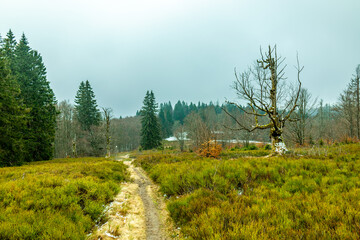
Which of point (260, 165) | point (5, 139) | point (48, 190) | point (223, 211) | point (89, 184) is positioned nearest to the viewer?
point (223, 211)

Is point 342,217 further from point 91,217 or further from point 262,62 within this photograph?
point 262,62

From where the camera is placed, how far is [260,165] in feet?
22.8

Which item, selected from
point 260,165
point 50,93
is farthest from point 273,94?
point 50,93

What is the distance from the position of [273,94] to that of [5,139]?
74.1 feet

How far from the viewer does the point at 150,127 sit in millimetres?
41844

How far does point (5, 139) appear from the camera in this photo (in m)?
14.5

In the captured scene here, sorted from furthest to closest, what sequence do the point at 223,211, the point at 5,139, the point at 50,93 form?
1. the point at 50,93
2. the point at 5,139
3. the point at 223,211

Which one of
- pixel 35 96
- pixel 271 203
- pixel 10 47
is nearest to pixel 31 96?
pixel 35 96

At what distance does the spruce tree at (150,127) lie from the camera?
135 ft

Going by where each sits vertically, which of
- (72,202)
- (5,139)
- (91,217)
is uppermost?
(5,139)

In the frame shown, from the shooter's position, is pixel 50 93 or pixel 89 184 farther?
pixel 50 93

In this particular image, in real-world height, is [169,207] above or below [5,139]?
below

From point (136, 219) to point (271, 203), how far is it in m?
3.70

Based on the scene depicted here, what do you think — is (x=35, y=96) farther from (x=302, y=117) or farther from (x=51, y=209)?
(x=302, y=117)
